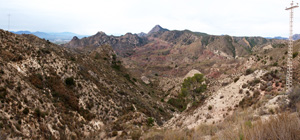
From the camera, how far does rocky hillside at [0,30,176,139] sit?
40.4 ft

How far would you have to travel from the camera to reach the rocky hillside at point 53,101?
484 inches

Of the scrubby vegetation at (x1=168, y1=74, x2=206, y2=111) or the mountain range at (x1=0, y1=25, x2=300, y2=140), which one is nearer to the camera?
the mountain range at (x1=0, y1=25, x2=300, y2=140)

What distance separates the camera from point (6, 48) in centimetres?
1947

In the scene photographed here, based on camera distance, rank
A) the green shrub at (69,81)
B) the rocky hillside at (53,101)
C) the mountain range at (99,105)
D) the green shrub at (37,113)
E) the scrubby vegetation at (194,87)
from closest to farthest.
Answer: the mountain range at (99,105) < the rocky hillside at (53,101) < the green shrub at (37,113) < the green shrub at (69,81) < the scrubby vegetation at (194,87)

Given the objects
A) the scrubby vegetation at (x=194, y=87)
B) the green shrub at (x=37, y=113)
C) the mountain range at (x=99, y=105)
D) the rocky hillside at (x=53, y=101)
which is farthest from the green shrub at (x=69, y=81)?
the scrubby vegetation at (x=194, y=87)

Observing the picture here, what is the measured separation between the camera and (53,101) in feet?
56.7

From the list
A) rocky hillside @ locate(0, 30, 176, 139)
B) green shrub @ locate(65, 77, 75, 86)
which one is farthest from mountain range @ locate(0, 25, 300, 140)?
green shrub @ locate(65, 77, 75, 86)

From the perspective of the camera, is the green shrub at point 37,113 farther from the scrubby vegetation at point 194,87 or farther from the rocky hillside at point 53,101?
the scrubby vegetation at point 194,87

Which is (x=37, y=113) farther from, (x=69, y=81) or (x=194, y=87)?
(x=194, y=87)

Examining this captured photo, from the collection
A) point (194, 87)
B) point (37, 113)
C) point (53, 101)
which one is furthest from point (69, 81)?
point (194, 87)

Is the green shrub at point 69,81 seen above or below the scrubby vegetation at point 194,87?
above

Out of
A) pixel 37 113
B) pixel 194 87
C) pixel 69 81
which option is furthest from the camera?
pixel 194 87

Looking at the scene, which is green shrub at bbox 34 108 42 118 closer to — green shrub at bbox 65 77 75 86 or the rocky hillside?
the rocky hillside

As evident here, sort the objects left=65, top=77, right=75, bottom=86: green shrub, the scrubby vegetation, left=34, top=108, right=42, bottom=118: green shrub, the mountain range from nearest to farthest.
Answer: the mountain range → left=34, top=108, right=42, bottom=118: green shrub → left=65, top=77, right=75, bottom=86: green shrub → the scrubby vegetation
